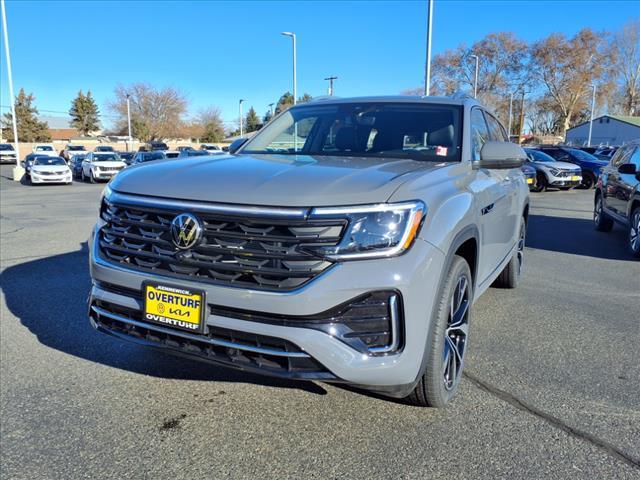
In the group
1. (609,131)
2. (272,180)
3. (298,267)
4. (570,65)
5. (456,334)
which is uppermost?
(570,65)

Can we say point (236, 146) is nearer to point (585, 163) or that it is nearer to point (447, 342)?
point (447, 342)

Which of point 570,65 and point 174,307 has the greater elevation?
point 570,65

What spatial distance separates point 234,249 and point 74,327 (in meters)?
2.61

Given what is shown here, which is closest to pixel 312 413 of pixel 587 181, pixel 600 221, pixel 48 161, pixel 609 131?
pixel 600 221

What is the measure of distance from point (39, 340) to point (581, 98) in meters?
79.8

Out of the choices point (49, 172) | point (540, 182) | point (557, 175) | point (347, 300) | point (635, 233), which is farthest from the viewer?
point (49, 172)

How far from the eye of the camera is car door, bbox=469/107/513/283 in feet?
11.6

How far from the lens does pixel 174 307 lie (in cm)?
263

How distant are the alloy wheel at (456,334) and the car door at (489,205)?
416mm

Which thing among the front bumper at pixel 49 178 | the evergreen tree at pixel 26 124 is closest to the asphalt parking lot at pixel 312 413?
the front bumper at pixel 49 178

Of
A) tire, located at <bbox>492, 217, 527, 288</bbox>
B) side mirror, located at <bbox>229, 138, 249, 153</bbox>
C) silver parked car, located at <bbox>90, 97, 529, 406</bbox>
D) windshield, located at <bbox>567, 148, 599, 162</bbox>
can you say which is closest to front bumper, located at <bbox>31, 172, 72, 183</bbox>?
side mirror, located at <bbox>229, 138, 249, 153</bbox>

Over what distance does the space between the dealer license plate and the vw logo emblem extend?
0.75 feet

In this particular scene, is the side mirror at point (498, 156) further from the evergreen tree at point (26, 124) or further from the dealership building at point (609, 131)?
the evergreen tree at point (26, 124)

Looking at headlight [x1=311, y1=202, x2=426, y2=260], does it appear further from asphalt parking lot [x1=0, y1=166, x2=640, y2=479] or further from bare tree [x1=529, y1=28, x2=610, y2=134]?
bare tree [x1=529, y1=28, x2=610, y2=134]
